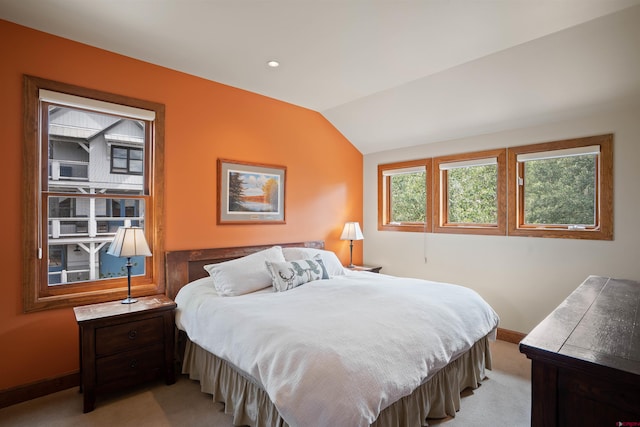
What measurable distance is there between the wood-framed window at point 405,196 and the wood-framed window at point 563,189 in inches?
39.4

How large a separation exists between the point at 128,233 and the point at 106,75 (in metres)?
1.36

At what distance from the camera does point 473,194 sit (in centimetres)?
392

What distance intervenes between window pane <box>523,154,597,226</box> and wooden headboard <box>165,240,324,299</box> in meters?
3.12

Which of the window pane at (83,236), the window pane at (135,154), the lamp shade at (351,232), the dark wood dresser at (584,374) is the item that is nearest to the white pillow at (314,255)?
the lamp shade at (351,232)

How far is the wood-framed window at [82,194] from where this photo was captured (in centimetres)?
245

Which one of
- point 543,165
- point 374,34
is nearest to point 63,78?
point 374,34

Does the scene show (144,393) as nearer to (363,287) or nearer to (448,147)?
(363,287)

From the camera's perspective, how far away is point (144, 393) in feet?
8.14

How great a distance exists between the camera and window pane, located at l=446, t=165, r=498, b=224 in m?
3.76

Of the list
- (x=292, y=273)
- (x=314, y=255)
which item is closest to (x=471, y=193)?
(x=314, y=255)

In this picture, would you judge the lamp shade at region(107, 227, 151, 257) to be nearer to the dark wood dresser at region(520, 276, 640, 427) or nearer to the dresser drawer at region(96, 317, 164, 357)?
the dresser drawer at region(96, 317, 164, 357)

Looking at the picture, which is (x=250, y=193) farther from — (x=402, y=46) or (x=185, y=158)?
(x=402, y=46)

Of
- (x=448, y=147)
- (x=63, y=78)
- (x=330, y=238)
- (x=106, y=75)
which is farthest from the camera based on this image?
(x=330, y=238)

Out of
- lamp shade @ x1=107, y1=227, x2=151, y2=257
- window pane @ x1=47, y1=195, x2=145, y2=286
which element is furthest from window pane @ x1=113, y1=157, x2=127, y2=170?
lamp shade @ x1=107, y1=227, x2=151, y2=257
